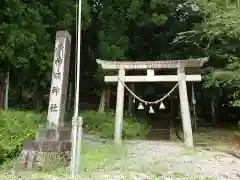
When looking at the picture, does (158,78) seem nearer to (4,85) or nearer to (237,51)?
(237,51)

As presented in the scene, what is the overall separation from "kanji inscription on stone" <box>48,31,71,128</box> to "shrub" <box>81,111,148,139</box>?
17.4 feet

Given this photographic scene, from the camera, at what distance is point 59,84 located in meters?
7.66

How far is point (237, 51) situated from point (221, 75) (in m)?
1.54

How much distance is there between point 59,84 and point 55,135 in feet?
3.89

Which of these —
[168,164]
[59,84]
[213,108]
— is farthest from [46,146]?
[213,108]

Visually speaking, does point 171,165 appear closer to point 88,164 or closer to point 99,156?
point 99,156

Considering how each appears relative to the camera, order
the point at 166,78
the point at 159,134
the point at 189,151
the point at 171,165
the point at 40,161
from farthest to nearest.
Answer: the point at 159,134 < the point at 166,78 < the point at 189,151 < the point at 171,165 < the point at 40,161

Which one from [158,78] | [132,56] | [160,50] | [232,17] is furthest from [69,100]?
[232,17]

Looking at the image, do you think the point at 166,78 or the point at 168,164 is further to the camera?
the point at 166,78

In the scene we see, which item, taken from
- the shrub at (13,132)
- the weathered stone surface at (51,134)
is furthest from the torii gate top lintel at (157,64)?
the weathered stone surface at (51,134)

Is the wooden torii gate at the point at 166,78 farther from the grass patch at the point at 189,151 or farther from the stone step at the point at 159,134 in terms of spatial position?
the stone step at the point at 159,134

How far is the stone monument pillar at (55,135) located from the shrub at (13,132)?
89 cm

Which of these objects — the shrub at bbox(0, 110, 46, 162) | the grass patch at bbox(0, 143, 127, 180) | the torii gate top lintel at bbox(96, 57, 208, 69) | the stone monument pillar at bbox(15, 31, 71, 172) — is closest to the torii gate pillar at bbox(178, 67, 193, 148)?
the torii gate top lintel at bbox(96, 57, 208, 69)

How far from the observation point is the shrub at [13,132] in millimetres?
7959
